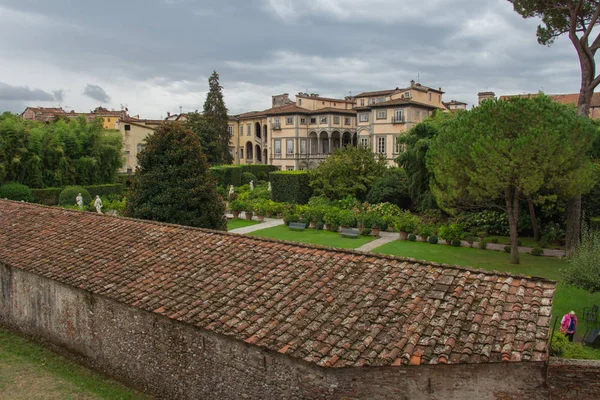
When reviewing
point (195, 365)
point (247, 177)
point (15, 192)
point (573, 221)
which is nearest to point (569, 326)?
point (195, 365)

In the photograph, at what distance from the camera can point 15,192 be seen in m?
34.4

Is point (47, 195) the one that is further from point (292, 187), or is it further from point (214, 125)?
point (214, 125)

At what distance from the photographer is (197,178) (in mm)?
17547

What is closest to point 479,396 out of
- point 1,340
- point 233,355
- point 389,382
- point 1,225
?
point 389,382

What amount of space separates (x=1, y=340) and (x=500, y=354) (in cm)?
1249

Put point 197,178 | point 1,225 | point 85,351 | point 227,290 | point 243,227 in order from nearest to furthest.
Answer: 1. point 227,290
2. point 85,351
3. point 1,225
4. point 197,178
5. point 243,227

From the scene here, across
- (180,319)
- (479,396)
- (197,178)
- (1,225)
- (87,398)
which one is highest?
(197,178)

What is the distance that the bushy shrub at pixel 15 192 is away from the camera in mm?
34250

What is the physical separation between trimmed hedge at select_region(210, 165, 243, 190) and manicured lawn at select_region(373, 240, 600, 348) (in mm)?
24847

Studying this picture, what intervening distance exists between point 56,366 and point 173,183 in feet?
25.9

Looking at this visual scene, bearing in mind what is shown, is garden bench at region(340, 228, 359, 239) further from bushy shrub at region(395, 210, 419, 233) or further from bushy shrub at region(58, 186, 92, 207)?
bushy shrub at region(58, 186, 92, 207)

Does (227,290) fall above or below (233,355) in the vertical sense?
above

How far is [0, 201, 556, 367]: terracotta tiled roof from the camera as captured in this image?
691cm

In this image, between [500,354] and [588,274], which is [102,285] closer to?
[500,354]
